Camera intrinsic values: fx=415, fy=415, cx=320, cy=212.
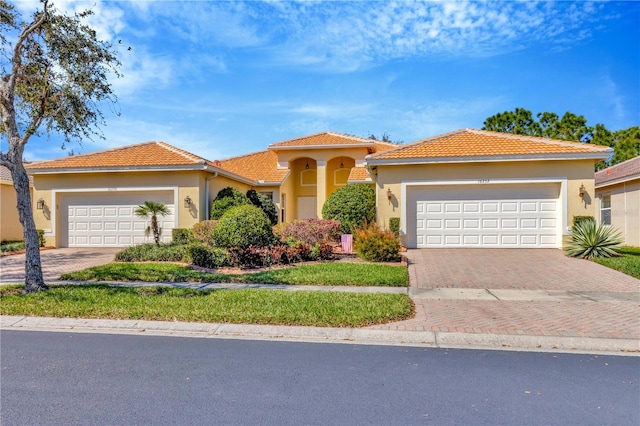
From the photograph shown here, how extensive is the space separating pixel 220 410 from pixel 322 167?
73.7 feet

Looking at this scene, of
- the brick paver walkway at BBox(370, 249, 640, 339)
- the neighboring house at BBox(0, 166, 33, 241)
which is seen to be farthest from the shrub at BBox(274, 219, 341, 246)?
the neighboring house at BBox(0, 166, 33, 241)

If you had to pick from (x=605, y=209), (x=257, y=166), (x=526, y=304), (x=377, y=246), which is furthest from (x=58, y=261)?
(x=605, y=209)

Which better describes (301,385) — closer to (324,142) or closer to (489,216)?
(489,216)

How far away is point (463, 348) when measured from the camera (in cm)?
568

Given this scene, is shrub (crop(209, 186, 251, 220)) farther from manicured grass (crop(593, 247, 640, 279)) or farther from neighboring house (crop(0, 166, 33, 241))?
manicured grass (crop(593, 247, 640, 279))

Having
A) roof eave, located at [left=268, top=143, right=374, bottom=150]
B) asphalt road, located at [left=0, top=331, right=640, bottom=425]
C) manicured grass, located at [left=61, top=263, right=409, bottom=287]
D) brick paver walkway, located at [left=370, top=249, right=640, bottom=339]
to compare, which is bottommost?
asphalt road, located at [left=0, top=331, right=640, bottom=425]

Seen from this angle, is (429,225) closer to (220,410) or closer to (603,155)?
(603,155)

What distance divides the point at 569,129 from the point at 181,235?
31.4m

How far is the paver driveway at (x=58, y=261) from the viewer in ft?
37.2

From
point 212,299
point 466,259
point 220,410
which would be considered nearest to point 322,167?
point 466,259

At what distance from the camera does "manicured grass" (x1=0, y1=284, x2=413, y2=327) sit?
22.3 feet

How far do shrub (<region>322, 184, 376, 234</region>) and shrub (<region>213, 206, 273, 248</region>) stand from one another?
16.5 feet

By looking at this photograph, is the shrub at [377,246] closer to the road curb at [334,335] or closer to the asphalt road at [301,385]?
the road curb at [334,335]

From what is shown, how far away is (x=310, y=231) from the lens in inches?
611
